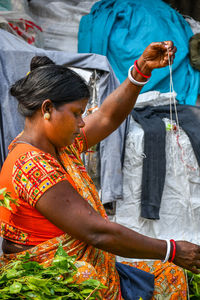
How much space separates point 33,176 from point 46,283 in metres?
0.41

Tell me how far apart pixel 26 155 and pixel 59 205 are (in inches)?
9.1

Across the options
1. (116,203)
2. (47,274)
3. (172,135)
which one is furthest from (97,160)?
(47,274)

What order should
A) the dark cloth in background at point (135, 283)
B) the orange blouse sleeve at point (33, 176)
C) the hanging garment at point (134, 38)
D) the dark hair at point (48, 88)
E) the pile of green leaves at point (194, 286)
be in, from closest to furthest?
the orange blouse sleeve at point (33, 176)
the dark hair at point (48, 88)
the dark cloth in background at point (135, 283)
the pile of green leaves at point (194, 286)
the hanging garment at point (134, 38)

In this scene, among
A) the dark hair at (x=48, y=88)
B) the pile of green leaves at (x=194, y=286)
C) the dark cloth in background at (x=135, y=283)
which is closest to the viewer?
the dark hair at (x=48, y=88)

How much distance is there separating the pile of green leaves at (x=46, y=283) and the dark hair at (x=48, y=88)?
1.91 ft

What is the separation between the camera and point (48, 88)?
143 cm

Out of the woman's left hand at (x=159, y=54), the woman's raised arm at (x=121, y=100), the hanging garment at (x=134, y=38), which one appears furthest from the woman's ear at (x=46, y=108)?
the hanging garment at (x=134, y=38)

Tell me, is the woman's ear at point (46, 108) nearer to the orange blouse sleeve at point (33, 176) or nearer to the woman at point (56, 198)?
the woman at point (56, 198)

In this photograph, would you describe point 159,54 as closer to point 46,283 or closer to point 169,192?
point 46,283

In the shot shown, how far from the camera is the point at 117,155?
124 inches

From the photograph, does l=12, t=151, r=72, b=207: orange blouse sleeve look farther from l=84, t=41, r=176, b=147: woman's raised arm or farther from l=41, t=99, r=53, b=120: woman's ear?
l=84, t=41, r=176, b=147: woman's raised arm

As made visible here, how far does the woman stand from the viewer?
134 centimetres

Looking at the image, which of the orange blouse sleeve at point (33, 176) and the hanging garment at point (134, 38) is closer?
the orange blouse sleeve at point (33, 176)

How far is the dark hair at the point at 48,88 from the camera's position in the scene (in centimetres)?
143
